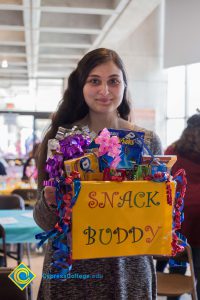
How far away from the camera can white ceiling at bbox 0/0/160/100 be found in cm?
558

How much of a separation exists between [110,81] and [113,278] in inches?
19.9

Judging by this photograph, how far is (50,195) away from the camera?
1060 millimetres

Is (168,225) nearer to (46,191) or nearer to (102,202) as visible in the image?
(102,202)

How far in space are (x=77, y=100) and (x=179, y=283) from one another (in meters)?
2.00

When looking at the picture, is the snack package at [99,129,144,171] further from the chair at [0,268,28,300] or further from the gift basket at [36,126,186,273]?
the chair at [0,268,28,300]

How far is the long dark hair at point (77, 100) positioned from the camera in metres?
1.22

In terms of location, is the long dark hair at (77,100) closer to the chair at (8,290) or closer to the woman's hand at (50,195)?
the woman's hand at (50,195)

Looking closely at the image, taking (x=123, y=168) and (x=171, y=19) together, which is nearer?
(x=123, y=168)

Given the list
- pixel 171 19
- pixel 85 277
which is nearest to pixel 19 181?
pixel 171 19

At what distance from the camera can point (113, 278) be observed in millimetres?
1164

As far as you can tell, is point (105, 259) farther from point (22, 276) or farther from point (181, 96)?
point (181, 96)

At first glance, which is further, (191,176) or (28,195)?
(28,195)

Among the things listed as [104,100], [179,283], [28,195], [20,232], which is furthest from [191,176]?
[28,195]

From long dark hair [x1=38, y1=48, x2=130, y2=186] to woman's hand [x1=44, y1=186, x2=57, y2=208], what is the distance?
0.14 m
